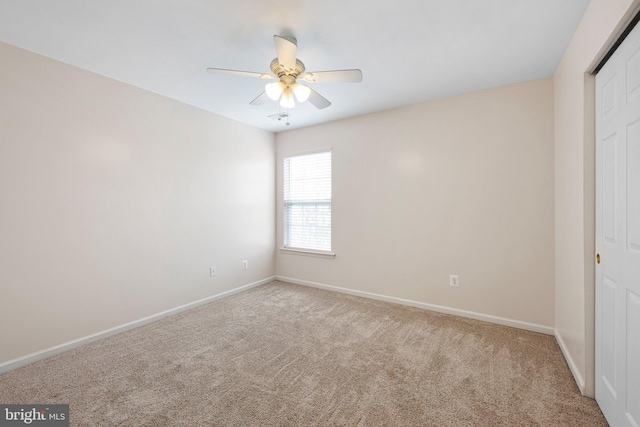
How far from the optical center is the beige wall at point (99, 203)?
216cm

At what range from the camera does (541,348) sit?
238cm

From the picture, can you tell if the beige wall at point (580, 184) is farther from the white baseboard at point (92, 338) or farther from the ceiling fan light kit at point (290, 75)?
the white baseboard at point (92, 338)

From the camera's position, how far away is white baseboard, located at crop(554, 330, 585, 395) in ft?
5.97

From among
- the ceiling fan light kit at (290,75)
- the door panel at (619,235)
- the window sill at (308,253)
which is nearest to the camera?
the door panel at (619,235)

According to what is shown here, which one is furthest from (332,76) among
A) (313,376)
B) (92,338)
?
(92,338)

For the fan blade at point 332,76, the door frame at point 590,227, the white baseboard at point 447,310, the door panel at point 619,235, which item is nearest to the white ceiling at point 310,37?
the fan blade at point 332,76

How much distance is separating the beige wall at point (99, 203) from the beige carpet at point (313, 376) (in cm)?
41

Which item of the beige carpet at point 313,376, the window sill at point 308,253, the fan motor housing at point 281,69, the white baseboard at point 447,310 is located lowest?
the beige carpet at point 313,376

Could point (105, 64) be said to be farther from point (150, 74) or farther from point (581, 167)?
point (581, 167)

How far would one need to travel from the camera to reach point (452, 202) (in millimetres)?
3129

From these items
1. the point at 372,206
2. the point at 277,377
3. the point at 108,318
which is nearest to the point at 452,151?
the point at 372,206

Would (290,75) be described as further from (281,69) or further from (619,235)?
(619,235)

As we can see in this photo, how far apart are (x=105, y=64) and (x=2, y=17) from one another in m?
0.64

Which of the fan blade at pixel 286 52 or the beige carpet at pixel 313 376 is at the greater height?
the fan blade at pixel 286 52
